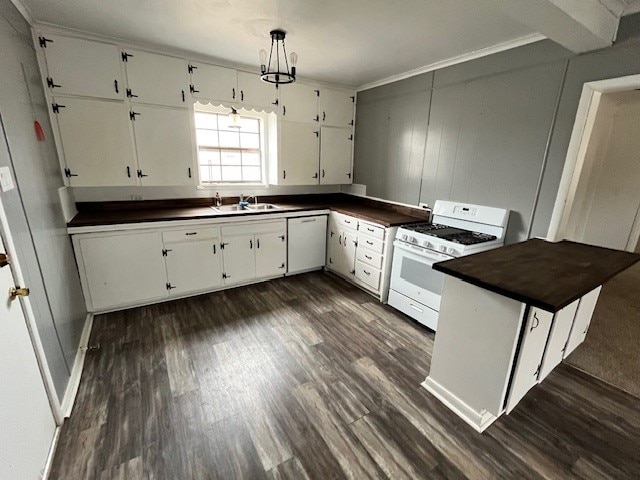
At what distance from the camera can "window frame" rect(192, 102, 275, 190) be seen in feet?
10.9

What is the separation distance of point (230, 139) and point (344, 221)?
5.74 feet

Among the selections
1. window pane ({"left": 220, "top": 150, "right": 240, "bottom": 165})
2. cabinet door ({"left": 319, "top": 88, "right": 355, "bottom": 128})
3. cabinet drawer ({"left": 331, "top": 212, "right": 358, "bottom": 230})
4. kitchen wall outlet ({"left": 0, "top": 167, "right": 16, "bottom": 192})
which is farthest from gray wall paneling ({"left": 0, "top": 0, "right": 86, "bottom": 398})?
cabinet door ({"left": 319, "top": 88, "right": 355, "bottom": 128})

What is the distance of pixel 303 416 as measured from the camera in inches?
67.7

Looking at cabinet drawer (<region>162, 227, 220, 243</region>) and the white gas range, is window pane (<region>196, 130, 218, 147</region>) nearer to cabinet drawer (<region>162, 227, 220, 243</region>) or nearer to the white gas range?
cabinet drawer (<region>162, 227, 220, 243</region>)

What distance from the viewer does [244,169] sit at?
12.5ft

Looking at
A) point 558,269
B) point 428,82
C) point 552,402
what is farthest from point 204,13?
point 552,402

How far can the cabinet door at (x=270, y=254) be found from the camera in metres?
3.44

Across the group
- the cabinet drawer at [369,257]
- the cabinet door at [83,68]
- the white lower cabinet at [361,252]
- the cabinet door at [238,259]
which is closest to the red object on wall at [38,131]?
the cabinet door at [83,68]

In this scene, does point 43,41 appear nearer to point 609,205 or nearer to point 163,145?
point 163,145

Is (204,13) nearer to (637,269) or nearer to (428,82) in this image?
(428,82)

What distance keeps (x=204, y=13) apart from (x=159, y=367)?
253 centimetres

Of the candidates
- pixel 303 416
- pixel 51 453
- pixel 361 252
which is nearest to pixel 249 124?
pixel 361 252

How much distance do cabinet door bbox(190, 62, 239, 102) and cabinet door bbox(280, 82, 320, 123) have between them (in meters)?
0.59

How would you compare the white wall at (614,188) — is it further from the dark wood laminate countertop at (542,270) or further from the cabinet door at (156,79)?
the cabinet door at (156,79)
